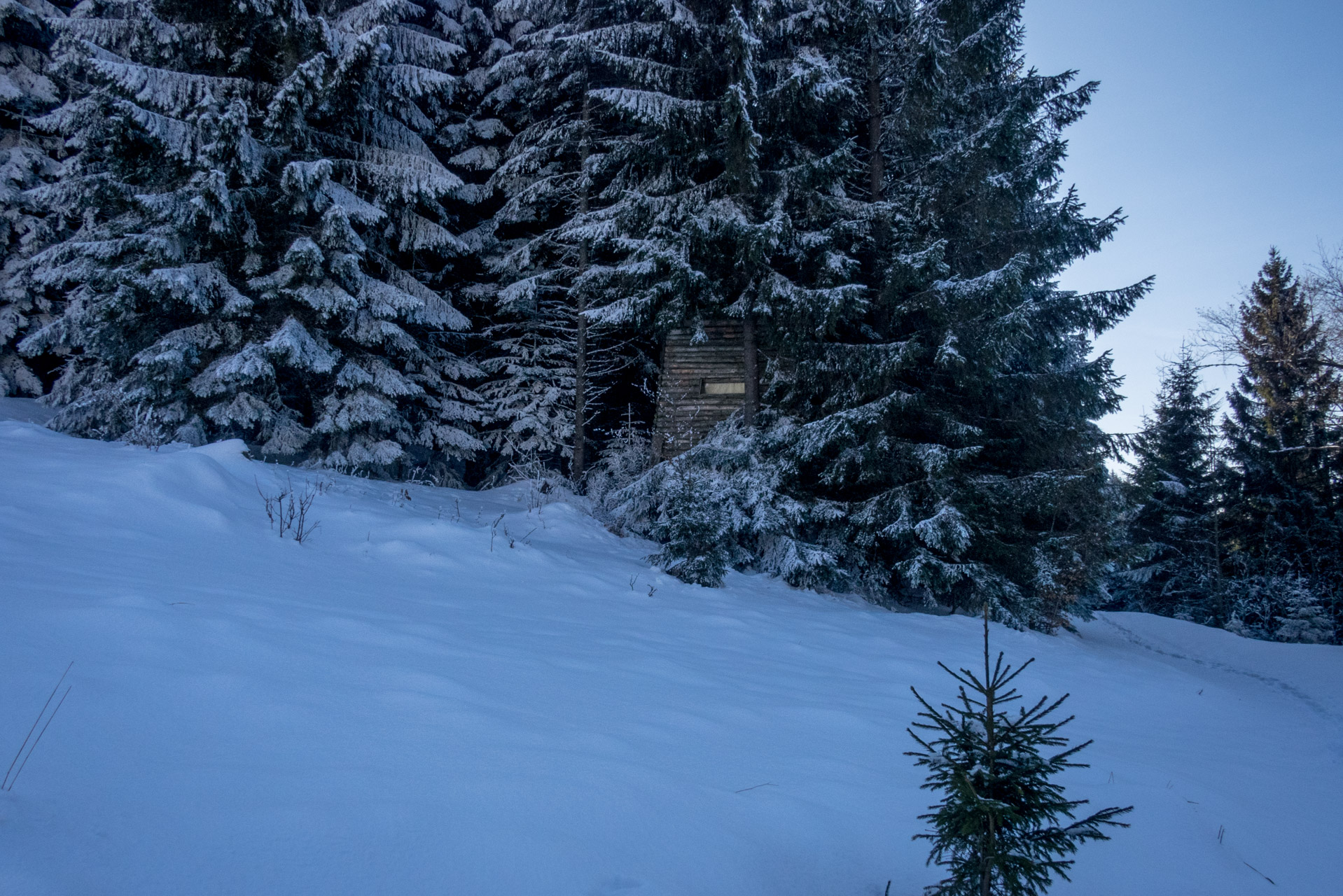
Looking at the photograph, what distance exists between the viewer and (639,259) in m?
9.88

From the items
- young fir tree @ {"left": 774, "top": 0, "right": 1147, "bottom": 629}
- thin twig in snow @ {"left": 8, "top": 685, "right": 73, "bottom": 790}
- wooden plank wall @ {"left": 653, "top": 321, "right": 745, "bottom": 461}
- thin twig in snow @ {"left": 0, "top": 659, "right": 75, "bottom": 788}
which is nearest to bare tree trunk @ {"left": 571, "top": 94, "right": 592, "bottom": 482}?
wooden plank wall @ {"left": 653, "top": 321, "right": 745, "bottom": 461}

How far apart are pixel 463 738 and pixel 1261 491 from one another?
23804 mm

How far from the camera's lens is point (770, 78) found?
10.1m

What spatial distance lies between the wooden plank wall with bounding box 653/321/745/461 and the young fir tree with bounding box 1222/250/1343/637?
13.4 m

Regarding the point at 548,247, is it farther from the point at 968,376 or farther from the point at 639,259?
the point at 968,376

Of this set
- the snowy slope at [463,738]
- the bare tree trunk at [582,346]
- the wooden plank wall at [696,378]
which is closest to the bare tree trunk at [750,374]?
the wooden plank wall at [696,378]

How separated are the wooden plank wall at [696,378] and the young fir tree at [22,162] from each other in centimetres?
1376

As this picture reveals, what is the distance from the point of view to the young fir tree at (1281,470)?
1592cm

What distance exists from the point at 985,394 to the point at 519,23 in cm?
1238

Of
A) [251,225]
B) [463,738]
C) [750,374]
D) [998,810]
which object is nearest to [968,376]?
[750,374]

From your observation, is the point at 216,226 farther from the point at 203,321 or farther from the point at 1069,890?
the point at 1069,890

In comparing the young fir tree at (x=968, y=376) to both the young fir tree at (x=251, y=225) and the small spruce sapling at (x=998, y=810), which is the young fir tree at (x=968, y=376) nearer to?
the small spruce sapling at (x=998, y=810)

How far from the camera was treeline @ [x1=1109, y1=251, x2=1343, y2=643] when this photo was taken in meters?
15.7

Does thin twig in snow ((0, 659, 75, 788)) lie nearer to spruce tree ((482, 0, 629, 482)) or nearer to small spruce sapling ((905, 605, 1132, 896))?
small spruce sapling ((905, 605, 1132, 896))
